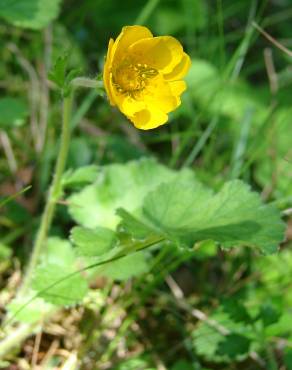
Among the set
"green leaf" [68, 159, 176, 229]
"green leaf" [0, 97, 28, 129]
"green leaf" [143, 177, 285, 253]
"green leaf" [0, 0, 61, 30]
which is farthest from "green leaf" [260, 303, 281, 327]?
"green leaf" [0, 0, 61, 30]

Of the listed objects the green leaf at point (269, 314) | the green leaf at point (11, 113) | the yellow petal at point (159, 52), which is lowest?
the green leaf at point (269, 314)

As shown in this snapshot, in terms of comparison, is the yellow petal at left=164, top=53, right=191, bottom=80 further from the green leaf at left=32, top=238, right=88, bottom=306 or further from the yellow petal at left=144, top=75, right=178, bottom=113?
the green leaf at left=32, top=238, right=88, bottom=306

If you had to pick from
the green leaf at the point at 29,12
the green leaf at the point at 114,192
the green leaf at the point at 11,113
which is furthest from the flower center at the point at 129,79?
the green leaf at the point at 29,12

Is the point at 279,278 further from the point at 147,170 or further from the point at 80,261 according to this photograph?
the point at 80,261

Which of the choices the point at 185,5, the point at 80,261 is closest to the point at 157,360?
the point at 80,261

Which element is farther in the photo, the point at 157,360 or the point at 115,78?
the point at 157,360

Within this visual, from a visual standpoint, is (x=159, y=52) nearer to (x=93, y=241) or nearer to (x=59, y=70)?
(x=59, y=70)

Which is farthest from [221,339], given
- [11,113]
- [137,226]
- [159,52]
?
[11,113]

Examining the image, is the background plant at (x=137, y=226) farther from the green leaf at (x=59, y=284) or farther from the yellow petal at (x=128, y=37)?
the yellow petal at (x=128, y=37)
